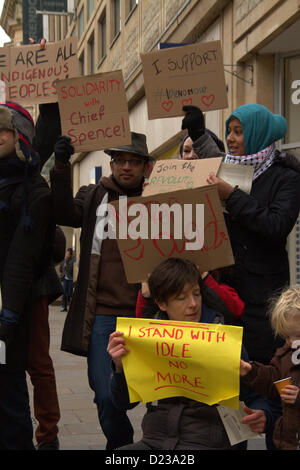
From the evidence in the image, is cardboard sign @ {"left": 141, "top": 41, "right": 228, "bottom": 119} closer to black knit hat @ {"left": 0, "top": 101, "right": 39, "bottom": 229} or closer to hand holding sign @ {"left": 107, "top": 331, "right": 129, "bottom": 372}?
black knit hat @ {"left": 0, "top": 101, "right": 39, "bottom": 229}

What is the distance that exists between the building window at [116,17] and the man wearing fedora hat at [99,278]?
1611 cm

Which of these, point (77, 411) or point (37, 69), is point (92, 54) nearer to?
point (77, 411)

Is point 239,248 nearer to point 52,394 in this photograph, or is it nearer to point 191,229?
point 191,229

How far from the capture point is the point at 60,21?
32.8 m

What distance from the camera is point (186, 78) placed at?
4172 millimetres

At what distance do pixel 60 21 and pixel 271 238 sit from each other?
31244 millimetres

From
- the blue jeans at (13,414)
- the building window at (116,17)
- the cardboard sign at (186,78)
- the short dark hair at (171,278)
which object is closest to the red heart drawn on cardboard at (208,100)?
the cardboard sign at (186,78)

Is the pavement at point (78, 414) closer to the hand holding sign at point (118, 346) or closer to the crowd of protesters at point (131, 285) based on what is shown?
the crowd of protesters at point (131, 285)

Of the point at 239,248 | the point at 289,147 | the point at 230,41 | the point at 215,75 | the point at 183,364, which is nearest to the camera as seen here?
the point at 183,364

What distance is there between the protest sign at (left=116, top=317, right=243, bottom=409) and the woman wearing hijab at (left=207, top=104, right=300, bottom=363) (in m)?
0.55

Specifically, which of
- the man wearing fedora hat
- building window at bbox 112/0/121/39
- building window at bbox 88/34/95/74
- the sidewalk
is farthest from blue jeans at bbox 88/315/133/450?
building window at bbox 88/34/95/74

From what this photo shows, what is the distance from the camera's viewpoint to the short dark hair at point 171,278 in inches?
119

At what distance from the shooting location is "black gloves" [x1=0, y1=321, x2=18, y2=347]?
3.56 m
